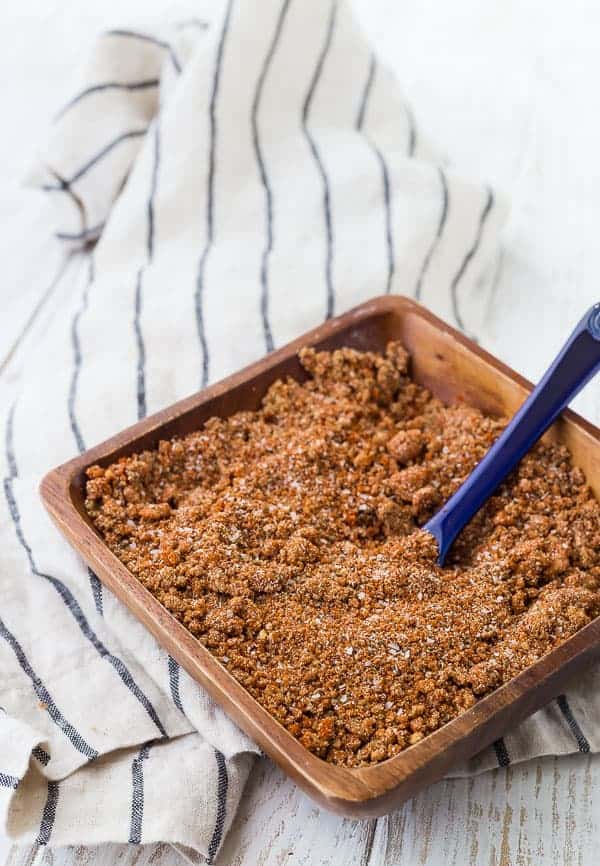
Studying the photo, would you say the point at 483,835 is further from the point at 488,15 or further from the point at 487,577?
the point at 488,15

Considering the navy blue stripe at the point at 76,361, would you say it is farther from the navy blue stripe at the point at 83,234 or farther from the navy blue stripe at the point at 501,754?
the navy blue stripe at the point at 501,754

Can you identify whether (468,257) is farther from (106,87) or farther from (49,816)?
(49,816)

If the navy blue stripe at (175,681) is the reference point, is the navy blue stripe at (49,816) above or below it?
below

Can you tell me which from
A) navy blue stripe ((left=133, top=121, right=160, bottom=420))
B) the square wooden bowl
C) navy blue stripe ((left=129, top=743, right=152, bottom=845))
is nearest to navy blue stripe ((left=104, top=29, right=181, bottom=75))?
navy blue stripe ((left=133, top=121, right=160, bottom=420))

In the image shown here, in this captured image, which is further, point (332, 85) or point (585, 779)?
point (332, 85)

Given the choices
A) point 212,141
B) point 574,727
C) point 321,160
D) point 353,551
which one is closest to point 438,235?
point 321,160

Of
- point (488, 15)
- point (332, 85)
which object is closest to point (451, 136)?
point (332, 85)

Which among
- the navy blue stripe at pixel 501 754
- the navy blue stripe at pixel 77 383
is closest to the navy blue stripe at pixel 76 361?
the navy blue stripe at pixel 77 383
